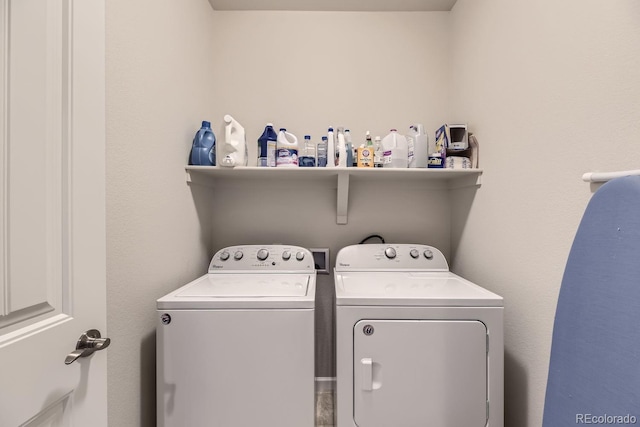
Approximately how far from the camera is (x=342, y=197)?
1.89m

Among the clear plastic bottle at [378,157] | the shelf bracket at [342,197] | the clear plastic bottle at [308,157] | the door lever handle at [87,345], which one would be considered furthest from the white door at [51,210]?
the clear plastic bottle at [378,157]

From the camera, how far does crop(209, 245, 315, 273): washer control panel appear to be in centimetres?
180

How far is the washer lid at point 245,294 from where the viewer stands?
1208 mm

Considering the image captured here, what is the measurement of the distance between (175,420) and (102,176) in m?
1.00

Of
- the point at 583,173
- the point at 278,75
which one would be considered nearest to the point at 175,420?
the point at 583,173

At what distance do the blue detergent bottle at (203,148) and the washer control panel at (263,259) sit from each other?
0.56 meters

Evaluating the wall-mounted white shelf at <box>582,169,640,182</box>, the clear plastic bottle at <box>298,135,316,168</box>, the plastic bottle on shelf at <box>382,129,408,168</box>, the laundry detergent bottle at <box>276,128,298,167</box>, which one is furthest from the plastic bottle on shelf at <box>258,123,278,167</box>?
the wall-mounted white shelf at <box>582,169,640,182</box>

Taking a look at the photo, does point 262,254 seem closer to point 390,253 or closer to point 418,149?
point 390,253

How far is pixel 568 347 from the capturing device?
79cm

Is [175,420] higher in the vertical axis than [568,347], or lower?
lower

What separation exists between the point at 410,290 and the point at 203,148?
134cm

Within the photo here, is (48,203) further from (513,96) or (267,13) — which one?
(267,13)

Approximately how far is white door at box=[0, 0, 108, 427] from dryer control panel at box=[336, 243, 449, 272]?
1.28 meters

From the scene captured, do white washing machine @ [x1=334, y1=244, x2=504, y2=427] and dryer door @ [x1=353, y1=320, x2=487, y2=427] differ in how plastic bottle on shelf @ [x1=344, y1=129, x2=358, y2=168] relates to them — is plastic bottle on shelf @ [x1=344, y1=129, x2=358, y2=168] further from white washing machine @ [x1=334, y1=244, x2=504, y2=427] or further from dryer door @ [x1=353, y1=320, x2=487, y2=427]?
dryer door @ [x1=353, y1=320, x2=487, y2=427]
